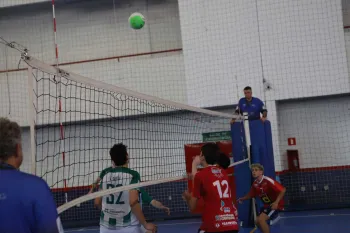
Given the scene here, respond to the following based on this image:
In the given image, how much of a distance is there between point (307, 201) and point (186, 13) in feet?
18.7

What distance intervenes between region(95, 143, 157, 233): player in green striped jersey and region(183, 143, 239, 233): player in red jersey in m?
0.67

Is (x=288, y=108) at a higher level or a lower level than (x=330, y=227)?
higher

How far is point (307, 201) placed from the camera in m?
13.1

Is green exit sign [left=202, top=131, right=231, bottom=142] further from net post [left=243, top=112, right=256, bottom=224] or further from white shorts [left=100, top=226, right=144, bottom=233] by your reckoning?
white shorts [left=100, top=226, right=144, bottom=233]

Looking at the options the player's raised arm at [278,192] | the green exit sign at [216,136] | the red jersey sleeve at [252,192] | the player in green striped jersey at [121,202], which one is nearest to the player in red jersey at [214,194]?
the player in green striped jersey at [121,202]

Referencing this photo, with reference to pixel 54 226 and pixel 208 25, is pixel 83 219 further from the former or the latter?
pixel 54 226

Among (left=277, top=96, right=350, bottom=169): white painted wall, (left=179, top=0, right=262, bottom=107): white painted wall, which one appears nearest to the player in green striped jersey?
(left=179, top=0, right=262, bottom=107): white painted wall

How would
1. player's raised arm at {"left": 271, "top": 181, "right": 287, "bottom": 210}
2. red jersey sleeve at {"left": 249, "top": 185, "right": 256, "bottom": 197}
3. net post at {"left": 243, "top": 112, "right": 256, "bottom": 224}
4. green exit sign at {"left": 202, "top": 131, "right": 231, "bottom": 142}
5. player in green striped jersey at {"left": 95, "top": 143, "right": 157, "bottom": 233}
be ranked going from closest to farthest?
player in green striped jersey at {"left": 95, "top": 143, "right": 157, "bottom": 233}
player's raised arm at {"left": 271, "top": 181, "right": 287, "bottom": 210}
red jersey sleeve at {"left": 249, "top": 185, "right": 256, "bottom": 197}
net post at {"left": 243, "top": 112, "right": 256, "bottom": 224}
green exit sign at {"left": 202, "top": 131, "right": 231, "bottom": 142}

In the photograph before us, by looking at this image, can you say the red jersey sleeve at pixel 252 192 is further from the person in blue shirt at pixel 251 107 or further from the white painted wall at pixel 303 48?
the white painted wall at pixel 303 48

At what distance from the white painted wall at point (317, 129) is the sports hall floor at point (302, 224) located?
1473 mm

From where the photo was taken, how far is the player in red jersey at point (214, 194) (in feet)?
18.3

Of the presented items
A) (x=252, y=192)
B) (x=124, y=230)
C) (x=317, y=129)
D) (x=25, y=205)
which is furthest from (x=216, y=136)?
→ (x=25, y=205)

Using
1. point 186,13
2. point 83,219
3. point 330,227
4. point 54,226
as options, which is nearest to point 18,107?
point 83,219

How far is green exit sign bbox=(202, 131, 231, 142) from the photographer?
44.7 ft
